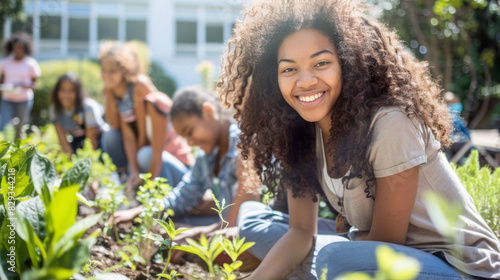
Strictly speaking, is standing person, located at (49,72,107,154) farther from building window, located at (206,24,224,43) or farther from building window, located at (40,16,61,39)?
building window, located at (40,16,61,39)

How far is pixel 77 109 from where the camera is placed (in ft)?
18.0

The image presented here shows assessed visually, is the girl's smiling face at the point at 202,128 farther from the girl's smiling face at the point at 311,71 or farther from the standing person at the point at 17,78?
the standing person at the point at 17,78

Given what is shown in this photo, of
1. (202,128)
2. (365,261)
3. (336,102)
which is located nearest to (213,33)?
(202,128)

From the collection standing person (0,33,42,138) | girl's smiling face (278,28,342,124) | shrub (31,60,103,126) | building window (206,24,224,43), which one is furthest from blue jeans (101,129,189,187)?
building window (206,24,224,43)

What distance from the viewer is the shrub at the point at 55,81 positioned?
11.7m

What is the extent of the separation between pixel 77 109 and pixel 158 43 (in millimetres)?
12787

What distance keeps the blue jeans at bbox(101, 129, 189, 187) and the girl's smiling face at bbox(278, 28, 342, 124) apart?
2.17 m

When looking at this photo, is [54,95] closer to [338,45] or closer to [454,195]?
[338,45]

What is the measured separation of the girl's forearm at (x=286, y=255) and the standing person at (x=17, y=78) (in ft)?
19.6

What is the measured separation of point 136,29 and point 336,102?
17541 millimetres

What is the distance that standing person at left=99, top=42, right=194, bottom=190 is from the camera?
13.4 ft

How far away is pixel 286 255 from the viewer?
1.77 m

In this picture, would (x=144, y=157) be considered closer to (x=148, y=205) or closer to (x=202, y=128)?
(x=202, y=128)

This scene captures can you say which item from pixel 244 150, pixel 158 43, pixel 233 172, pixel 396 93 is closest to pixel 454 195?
pixel 396 93
